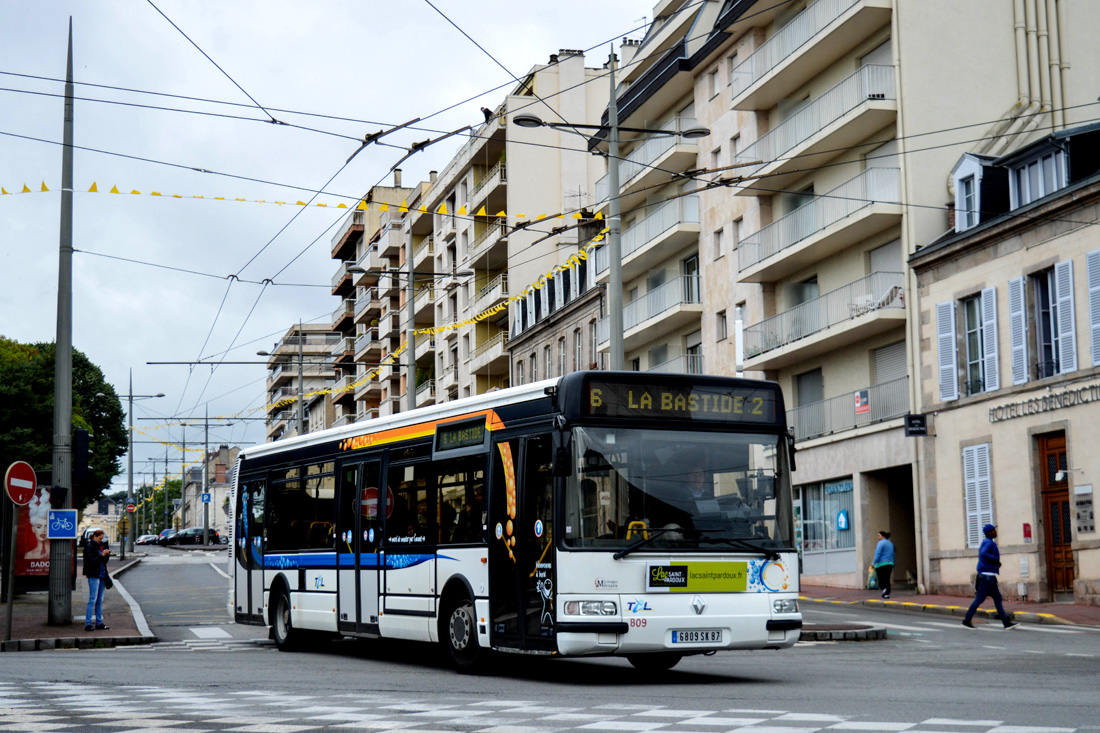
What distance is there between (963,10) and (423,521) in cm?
2428

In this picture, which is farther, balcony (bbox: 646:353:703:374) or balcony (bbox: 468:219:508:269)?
balcony (bbox: 468:219:508:269)

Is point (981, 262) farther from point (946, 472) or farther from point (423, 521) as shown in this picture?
point (423, 521)

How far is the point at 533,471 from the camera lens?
13641mm

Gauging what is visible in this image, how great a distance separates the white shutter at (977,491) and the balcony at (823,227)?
6.43m

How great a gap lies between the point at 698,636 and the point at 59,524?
14.0m

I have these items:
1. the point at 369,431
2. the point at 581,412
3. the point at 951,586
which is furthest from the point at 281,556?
the point at 951,586

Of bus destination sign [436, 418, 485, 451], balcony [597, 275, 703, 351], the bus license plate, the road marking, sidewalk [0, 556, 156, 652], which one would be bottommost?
the road marking

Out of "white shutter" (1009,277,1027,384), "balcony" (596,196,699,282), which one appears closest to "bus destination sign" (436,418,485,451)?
"white shutter" (1009,277,1027,384)

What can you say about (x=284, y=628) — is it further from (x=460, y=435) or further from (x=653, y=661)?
(x=653, y=661)

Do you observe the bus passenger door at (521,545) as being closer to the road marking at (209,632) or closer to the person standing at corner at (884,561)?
the road marking at (209,632)

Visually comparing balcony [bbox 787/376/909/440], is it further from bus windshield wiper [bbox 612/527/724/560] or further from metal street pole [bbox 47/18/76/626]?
bus windshield wiper [bbox 612/527/724/560]

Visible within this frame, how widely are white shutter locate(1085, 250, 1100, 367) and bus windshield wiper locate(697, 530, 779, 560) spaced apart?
15.9 metres

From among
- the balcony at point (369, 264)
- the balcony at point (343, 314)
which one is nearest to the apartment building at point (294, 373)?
the balcony at point (343, 314)

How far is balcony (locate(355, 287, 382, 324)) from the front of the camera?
87.4 meters
